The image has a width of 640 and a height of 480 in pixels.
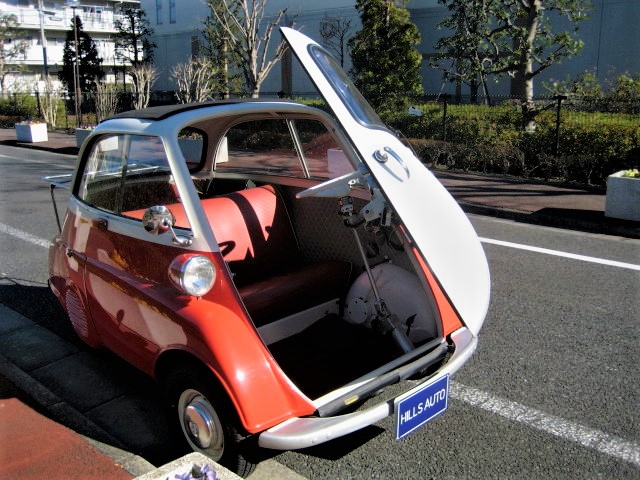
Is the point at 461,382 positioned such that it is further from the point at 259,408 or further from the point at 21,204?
the point at 21,204

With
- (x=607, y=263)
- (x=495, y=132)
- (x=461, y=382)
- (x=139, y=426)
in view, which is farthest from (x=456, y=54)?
(x=139, y=426)

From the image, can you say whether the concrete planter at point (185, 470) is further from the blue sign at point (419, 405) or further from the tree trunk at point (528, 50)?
the tree trunk at point (528, 50)

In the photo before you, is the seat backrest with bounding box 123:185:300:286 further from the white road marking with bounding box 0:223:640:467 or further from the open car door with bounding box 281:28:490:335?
the white road marking with bounding box 0:223:640:467

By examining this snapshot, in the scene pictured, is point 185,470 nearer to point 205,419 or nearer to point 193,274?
point 205,419

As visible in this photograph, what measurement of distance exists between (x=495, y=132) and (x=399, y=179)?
1057 centimetres

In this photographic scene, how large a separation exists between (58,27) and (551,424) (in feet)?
166

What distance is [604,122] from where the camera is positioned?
1067 centimetres

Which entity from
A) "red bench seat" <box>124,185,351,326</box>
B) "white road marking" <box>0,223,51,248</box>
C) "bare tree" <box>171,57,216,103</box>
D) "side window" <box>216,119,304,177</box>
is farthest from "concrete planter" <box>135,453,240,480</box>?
"bare tree" <box>171,57,216,103</box>

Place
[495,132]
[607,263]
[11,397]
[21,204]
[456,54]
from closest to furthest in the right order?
[11,397], [607,263], [21,204], [495,132], [456,54]

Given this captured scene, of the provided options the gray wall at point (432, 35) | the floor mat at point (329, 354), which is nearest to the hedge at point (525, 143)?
the gray wall at point (432, 35)

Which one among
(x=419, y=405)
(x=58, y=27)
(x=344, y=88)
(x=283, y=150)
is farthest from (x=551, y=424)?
(x=58, y=27)

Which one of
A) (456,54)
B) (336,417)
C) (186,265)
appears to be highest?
(456,54)

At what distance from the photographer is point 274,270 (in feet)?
12.1

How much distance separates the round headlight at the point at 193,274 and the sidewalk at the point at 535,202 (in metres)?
6.25
